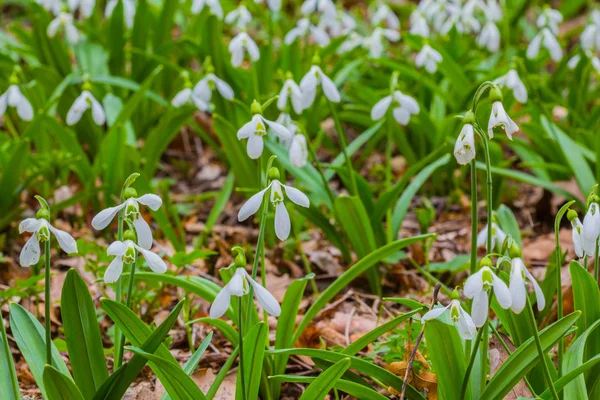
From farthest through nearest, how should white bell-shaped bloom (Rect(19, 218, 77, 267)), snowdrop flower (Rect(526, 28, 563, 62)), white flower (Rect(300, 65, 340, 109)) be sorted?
snowdrop flower (Rect(526, 28, 563, 62)), white flower (Rect(300, 65, 340, 109)), white bell-shaped bloom (Rect(19, 218, 77, 267))

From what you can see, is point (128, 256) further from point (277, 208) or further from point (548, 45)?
point (548, 45)

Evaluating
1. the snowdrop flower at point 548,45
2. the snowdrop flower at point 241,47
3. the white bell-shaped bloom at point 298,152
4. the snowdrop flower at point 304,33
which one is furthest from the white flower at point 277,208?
the snowdrop flower at point 548,45

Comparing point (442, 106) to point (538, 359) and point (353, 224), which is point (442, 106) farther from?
point (538, 359)

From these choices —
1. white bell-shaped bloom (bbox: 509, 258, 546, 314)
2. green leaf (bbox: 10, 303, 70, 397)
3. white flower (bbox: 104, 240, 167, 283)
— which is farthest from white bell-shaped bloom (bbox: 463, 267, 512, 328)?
green leaf (bbox: 10, 303, 70, 397)

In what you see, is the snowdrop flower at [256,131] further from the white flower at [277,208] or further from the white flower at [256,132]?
the white flower at [277,208]

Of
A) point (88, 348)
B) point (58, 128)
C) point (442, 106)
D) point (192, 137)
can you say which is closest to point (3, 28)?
point (192, 137)

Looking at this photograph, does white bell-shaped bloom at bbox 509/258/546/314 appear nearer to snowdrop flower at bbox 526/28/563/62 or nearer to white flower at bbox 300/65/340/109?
white flower at bbox 300/65/340/109
